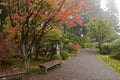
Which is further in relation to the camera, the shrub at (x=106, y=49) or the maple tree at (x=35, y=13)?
the shrub at (x=106, y=49)

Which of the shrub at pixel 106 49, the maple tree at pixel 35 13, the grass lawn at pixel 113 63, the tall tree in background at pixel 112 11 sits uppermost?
the tall tree in background at pixel 112 11

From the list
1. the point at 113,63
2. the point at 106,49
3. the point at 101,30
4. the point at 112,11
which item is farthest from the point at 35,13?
the point at 112,11

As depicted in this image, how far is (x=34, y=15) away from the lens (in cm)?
1199

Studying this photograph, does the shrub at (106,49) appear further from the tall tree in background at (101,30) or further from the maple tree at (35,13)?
the maple tree at (35,13)

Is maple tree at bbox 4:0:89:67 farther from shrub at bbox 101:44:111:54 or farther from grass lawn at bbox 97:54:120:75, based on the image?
shrub at bbox 101:44:111:54

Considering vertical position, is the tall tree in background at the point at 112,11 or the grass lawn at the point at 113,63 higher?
the tall tree in background at the point at 112,11

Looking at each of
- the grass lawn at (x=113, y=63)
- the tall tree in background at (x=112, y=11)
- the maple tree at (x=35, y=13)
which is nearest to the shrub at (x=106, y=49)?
the grass lawn at (x=113, y=63)

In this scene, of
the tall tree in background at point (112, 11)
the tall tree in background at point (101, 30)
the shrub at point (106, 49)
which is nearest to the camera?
the shrub at point (106, 49)

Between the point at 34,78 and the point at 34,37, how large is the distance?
349 centimetres

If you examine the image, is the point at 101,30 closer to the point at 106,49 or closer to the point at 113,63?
the point at 106,49

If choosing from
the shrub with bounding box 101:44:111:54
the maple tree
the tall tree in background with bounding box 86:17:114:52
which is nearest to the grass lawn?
the maple tree

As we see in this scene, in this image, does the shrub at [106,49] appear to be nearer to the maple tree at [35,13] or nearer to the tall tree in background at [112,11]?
the maple tree at [35,13]

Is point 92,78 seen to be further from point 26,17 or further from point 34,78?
point 26,17

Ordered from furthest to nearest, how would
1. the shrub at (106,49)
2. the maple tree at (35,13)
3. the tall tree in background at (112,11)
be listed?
the tall tree in background at (112,11) < the shrub at (106,49) < the maple tree at (35,13)
